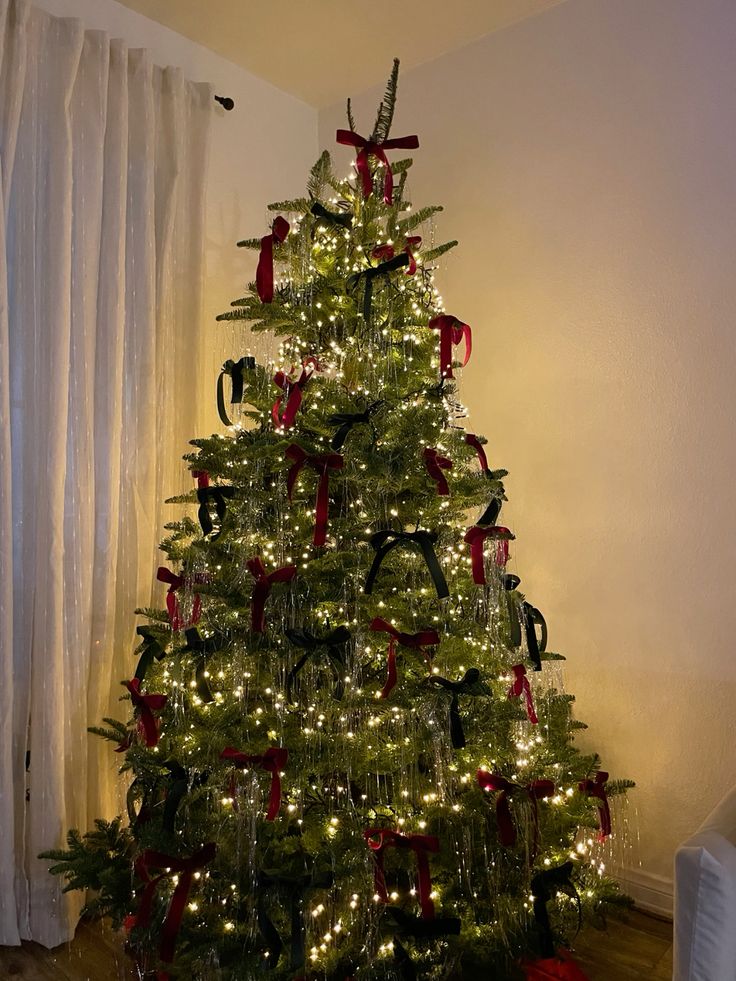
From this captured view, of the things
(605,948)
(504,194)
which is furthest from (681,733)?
(504,194)

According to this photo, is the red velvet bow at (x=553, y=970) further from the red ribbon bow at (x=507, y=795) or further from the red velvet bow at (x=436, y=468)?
the red velvet bow at (x=436, y=468)

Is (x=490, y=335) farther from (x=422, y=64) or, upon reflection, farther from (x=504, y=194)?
(x=422, y=64)

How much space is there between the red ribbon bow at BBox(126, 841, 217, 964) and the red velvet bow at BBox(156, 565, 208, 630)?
19.7 inches

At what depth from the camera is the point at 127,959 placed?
216cm

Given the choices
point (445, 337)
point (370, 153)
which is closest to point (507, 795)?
point (445, 337)

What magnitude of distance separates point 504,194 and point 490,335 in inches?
18.9

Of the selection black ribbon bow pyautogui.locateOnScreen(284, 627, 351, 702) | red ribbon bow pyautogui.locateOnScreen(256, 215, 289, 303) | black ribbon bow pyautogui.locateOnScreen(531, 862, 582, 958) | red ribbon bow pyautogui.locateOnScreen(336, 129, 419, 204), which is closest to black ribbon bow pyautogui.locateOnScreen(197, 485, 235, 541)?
black ribbon bow pyautogui.locateOnScreen(284, 627, 351, 702)

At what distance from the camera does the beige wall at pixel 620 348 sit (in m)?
2.36

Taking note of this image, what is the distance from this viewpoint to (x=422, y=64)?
3035mm

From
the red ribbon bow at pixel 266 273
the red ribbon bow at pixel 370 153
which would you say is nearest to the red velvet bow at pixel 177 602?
the red ribbon bow at pixel 266 273

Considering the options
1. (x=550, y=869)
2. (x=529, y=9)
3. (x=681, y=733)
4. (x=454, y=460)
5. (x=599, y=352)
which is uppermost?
(x=529, y=9)

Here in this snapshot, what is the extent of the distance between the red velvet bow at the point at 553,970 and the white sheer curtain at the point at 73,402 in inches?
50.5

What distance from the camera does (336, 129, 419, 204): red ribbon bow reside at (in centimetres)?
204

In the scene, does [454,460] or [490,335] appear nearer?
[454,460]
